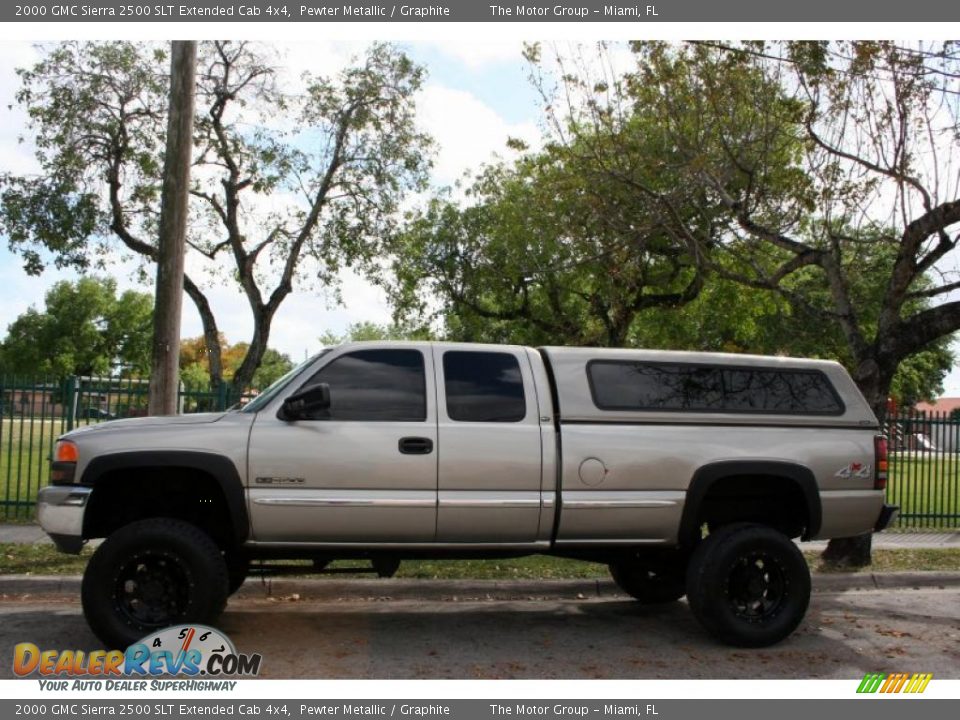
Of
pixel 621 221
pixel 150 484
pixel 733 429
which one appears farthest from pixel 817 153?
pixel 150 484

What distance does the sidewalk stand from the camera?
33.2ft

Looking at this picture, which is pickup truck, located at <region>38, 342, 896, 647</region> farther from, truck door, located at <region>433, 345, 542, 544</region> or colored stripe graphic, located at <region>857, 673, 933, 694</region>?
colored stripe graphic, located at <region>857, 673, 933, 694</region>

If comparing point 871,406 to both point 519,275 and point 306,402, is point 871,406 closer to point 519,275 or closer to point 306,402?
point 306,402

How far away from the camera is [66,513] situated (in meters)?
5.84

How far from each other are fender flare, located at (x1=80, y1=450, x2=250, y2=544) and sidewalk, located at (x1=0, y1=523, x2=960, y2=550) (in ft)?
15.4

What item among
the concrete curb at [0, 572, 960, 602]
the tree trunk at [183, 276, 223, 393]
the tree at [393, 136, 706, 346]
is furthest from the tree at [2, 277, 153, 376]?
the concrete curb at [0, 572, 960, 602]

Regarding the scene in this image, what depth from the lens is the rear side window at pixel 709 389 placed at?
6523mm

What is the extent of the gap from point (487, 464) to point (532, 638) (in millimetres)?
1446

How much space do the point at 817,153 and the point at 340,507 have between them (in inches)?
303

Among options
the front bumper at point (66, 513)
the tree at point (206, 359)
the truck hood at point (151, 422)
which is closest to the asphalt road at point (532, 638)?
the front bumper at point (66, 513)

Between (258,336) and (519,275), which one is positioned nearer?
(258,336)

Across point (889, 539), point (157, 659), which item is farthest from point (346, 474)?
point (889, 539)

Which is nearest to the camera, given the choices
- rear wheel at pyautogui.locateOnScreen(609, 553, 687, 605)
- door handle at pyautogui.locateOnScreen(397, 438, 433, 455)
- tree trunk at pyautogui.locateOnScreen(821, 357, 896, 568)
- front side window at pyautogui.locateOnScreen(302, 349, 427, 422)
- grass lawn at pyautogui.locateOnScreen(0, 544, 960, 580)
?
door handle at pyautogui.locateOnScreen(397, 438, 433, 455)
